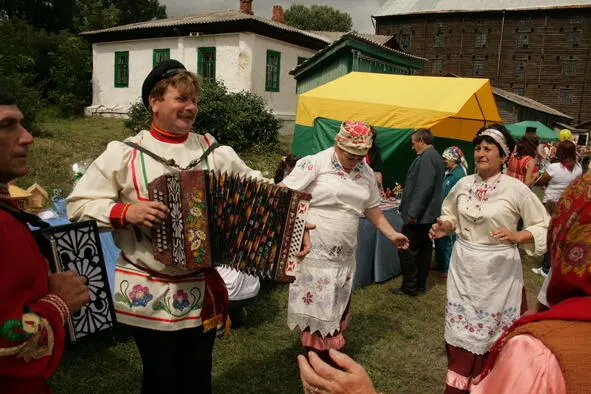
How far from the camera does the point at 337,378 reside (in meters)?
1.24

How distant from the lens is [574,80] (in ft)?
126

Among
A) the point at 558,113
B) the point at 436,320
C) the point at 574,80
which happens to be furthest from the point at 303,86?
the point at 574,80

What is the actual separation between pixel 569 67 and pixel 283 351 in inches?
1674

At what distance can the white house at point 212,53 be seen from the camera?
60.5 ft

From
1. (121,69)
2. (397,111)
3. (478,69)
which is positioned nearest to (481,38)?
(478,69)

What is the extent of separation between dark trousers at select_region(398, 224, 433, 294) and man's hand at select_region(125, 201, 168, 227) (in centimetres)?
438

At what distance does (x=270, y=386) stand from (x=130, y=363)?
112cm

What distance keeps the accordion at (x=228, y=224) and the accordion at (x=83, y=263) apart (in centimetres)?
38

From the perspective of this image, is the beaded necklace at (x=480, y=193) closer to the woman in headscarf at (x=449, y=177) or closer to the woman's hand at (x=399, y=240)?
the woman's hand at (x=399, y=240)

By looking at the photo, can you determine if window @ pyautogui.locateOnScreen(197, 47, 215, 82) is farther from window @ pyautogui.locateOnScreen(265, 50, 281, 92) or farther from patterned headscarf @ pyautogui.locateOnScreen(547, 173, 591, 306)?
patterned headscarf @ pyautogui.locateOnScreen(547, 173, 591, 306)

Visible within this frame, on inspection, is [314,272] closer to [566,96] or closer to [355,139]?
[355,139]

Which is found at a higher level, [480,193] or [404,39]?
[404,39]

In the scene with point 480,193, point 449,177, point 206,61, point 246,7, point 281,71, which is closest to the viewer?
point 480,193

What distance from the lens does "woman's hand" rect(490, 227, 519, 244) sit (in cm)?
326
